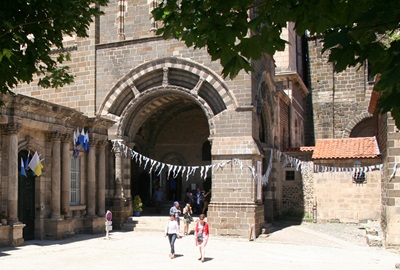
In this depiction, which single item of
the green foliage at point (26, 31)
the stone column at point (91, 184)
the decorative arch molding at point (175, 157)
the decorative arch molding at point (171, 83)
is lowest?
the stone column at point (91, 184)

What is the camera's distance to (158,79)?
21.0m

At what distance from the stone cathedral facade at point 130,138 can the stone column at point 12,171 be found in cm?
3

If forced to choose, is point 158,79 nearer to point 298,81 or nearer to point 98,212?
point 98,212

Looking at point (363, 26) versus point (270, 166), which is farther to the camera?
point (270, 166)

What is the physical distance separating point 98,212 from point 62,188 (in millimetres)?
2621

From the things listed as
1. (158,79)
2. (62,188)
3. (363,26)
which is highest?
(158,79)

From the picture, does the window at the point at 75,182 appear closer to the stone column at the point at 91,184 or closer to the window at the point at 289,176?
the stone column at the point at 91,184

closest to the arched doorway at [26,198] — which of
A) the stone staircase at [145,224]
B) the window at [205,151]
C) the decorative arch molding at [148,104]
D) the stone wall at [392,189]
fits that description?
the stone staircase at [145,224]

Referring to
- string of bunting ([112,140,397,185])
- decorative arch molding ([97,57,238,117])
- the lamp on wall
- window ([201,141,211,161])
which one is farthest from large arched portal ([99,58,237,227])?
the lamp on wall

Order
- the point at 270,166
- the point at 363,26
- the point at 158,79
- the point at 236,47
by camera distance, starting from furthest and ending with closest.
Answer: the point at 270,166, the point at 158,79, the point at 236,47, the point at 363,26

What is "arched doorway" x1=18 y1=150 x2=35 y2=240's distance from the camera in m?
16.7

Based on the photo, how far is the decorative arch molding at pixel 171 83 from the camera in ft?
65.0

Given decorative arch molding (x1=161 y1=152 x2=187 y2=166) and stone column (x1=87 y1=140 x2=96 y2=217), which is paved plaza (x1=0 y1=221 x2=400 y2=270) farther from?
decorative arch molding (x1=161 y1=152 x2=187 y2=166)

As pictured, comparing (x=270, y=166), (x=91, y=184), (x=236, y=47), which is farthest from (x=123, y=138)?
(x=236, y=47)
